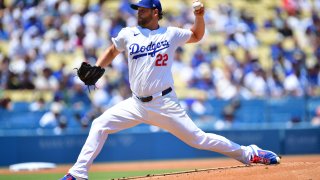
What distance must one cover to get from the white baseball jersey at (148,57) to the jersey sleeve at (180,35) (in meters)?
→ 0.06

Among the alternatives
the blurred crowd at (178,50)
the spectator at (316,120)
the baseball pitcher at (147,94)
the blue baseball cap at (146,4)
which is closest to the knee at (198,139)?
the baseball pitcher at (147,94)

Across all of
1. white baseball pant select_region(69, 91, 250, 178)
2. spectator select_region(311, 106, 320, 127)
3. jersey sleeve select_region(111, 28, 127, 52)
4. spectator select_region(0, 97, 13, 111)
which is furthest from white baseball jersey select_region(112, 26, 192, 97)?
spectator select_region(311, 106, 320, 127)

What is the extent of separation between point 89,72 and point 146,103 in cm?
75

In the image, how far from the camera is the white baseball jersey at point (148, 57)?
22.4ft

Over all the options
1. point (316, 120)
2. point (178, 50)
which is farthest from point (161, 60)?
point (178, 50)

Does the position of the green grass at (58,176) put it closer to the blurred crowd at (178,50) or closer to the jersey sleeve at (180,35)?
the blurred crowd at (178,50)

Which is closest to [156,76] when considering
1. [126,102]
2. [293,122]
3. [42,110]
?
[126,102]

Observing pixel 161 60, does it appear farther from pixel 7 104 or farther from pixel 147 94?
pixel 7 104

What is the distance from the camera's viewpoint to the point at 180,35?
706cm

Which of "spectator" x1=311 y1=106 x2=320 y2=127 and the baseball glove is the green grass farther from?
"spectator" x1=311 y1=106 x2=320 y2=127

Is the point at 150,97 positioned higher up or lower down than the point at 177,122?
higher up

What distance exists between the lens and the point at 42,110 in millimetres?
13883

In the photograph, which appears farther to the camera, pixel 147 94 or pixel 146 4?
pixel 146 4

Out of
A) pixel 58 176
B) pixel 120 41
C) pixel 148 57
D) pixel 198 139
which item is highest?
pixel 120 41
